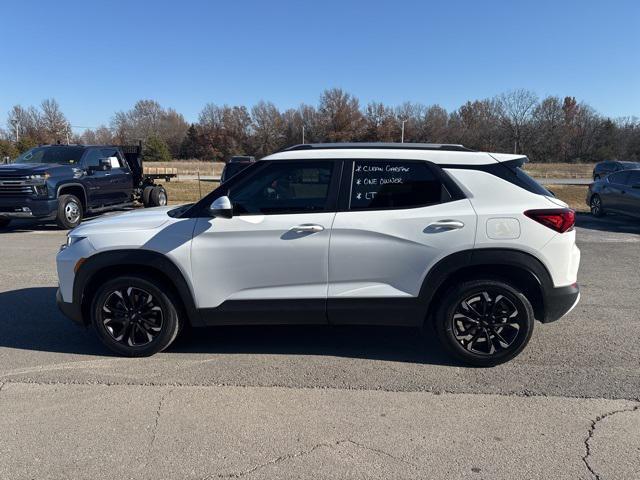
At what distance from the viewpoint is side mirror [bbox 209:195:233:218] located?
13.1 feet

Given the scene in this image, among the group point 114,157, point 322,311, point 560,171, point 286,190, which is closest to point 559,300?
point 322,311

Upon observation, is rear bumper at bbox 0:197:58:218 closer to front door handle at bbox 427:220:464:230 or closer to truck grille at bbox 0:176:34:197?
truck grille at bbox 0:176:34:197

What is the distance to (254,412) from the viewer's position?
351cm

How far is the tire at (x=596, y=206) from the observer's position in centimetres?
1463

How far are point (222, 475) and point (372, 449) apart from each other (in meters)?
0.87

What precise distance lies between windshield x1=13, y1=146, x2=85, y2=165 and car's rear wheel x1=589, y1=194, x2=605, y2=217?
1401cm

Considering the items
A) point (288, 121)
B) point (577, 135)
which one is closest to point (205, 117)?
point (288, 121)

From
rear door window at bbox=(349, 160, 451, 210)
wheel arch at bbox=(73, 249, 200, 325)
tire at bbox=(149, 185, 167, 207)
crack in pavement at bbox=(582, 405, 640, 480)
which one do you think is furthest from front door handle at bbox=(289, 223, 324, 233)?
tire at bbox=(149, 185, 167, 207)

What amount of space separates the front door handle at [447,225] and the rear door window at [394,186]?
0.60 ft

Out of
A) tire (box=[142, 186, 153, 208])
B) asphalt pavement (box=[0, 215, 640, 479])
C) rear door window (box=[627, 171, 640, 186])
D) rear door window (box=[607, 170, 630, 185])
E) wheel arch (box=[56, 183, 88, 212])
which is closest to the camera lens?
asphalt pavement (box=[0, 215, 640, 479])

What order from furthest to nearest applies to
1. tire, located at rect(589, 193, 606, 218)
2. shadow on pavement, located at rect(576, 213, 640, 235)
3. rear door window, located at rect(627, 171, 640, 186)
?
tire, located at rect(589, 193, 606, 218)
rear door window, located at rect(627, 171, 640, 186)
shadow on pavement, located at rect(576, 213, 640, 235)

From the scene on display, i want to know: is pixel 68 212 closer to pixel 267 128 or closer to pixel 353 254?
pixel 353 254

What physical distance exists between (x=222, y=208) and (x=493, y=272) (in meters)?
2.22

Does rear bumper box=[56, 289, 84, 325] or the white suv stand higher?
the white suv
